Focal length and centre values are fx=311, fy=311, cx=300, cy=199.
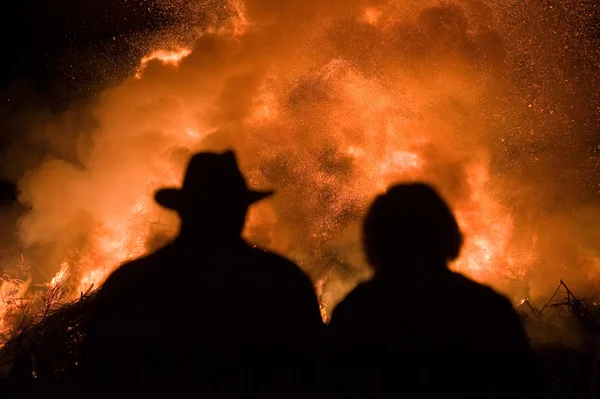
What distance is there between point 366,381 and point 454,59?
387 cm

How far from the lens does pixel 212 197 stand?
3820 mm

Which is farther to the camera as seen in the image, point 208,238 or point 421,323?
point 208,238

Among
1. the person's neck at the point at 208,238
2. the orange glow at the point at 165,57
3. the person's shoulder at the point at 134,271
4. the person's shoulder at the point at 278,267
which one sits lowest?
the person's shoulder at the point at 134,271

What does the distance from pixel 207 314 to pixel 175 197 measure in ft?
4.80

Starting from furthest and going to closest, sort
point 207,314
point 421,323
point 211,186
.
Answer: point 211,186
point 207,314
point 421,323

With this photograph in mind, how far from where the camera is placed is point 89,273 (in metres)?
3.83

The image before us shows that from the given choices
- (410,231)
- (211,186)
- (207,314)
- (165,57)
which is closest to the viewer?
(207,314)

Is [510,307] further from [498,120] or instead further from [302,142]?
[302,142]

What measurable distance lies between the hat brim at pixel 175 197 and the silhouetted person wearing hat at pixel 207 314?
0.01m

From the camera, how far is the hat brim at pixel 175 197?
3.80 metres

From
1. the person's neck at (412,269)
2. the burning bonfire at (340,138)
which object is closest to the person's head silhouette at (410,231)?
the person's neck at (412,269)

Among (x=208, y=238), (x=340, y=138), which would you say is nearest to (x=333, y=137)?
(x=340, y=138)

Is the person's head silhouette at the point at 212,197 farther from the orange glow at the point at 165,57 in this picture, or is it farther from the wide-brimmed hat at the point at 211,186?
the orange glow at the point at 165,57

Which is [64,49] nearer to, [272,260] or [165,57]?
[165,57]
